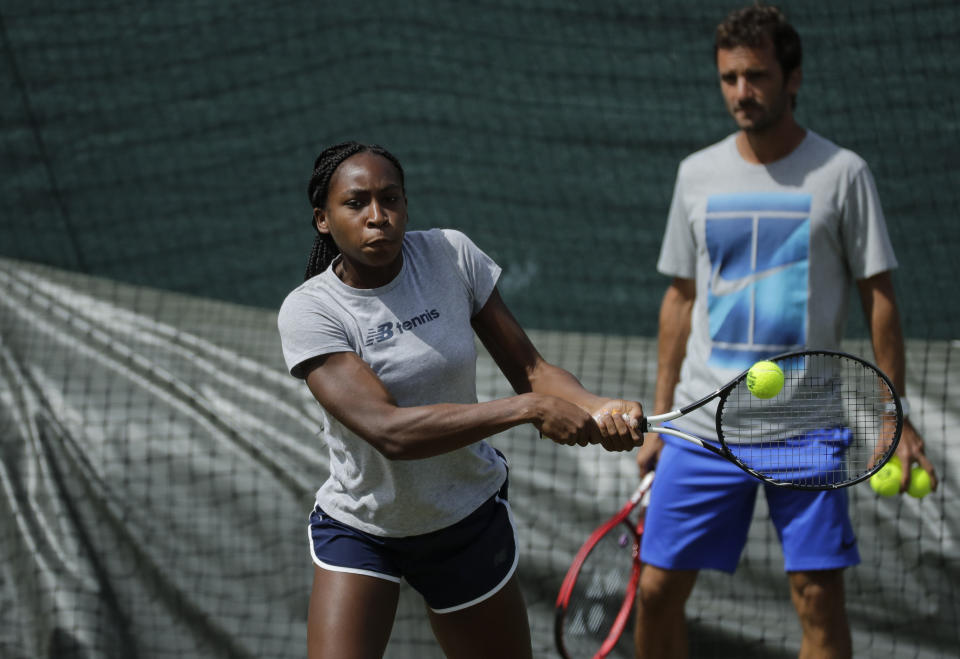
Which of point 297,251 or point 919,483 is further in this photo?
point 297,251

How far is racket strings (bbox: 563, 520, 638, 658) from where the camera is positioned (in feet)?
11.9

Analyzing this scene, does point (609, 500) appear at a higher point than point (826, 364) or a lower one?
lower

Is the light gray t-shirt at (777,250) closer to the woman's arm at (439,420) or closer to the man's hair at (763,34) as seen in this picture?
the man's hair at (763,34)

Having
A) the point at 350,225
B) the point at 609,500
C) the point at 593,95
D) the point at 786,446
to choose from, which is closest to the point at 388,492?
the point at 350,225

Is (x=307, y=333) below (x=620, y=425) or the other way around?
the other way around

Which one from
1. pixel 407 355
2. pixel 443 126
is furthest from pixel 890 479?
pixel 443 126

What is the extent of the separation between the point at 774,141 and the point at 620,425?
1.25 m

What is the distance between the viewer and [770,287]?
3180 mm

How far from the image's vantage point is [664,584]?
337 cm

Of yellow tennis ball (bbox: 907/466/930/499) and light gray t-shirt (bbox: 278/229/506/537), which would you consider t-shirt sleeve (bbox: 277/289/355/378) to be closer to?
light gray t-shirt (bbox: 278/229/506/537)

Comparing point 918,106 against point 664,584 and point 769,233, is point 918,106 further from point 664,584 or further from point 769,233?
point 664,584

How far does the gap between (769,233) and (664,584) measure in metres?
1.01

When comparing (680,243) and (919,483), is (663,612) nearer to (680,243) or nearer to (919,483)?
(919,483)

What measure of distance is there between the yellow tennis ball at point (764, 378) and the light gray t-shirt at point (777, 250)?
1.86 feet
